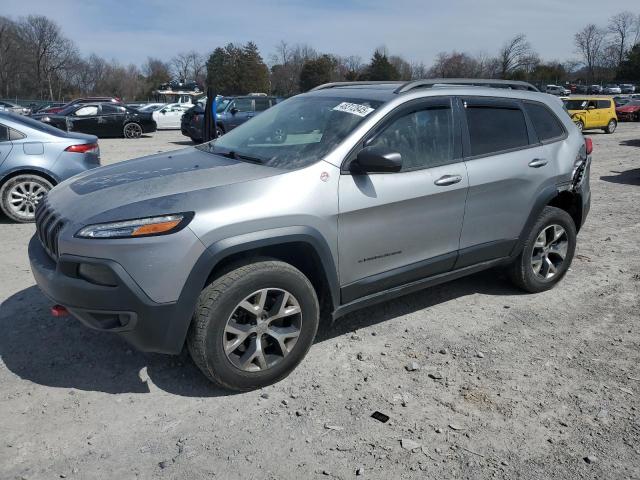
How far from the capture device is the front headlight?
283 cm

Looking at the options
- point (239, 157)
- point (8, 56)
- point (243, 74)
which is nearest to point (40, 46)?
point (8, 56)

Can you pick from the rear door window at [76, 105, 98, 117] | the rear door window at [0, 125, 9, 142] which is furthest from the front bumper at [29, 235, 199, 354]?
the rear door window at [76, 105, 98, 117]

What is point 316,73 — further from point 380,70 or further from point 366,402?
point 366,402

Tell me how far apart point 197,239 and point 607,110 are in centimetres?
2437

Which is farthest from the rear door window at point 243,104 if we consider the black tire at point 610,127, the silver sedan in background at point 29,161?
the black tire at point 610,127

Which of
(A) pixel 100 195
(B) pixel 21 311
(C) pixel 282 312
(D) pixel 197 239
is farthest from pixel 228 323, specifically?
(B) pixel 21 311

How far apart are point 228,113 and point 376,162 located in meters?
15.0

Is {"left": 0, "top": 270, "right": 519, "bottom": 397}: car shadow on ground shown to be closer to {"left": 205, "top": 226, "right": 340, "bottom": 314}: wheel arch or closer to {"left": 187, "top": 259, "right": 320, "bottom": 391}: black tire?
{"left": 187, "top": 259, "right": 320, "bottom": 391}: black tire

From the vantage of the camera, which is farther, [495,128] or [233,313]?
[495,128]

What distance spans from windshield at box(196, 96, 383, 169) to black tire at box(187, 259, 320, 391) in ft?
2.30

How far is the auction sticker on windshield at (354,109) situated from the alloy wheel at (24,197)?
15.8ft

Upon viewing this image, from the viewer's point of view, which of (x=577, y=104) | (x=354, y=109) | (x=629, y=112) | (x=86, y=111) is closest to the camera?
(x=354, y=109)

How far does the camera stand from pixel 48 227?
3.28m

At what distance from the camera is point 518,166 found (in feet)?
14.0
